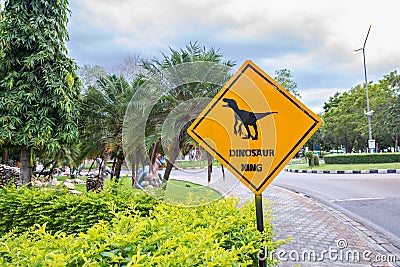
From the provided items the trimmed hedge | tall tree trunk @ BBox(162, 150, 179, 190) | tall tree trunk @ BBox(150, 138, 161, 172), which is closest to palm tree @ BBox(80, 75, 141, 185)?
tall tree trunk @ BBox(150, 138, 161, 172)

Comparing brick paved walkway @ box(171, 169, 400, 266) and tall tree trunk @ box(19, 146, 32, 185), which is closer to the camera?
brick paved walkway @ box(171, 169, 400, 266)

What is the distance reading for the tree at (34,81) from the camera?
5996 mm

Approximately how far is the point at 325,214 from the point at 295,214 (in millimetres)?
604

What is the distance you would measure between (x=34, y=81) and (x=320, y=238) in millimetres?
6071

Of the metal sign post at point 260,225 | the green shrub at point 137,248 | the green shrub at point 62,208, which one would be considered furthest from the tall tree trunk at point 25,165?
the metal sign post at point 260,225

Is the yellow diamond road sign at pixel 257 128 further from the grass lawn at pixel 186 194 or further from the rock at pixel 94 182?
the rock at pixel 94 182

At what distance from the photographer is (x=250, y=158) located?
2182 mm

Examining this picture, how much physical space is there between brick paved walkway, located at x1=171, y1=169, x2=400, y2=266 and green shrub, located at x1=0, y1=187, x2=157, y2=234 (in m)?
0.83

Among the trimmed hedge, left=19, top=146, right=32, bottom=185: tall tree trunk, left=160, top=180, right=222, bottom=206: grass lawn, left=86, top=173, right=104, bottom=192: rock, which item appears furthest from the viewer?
the trimmed hedge

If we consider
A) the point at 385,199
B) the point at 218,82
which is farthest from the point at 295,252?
the point at 385,199

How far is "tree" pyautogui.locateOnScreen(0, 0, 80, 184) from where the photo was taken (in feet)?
19.7

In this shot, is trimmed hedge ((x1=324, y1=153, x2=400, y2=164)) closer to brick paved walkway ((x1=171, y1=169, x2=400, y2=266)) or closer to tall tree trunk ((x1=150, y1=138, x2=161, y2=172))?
brick paved walkway ((x1=171, y1=169, x2=400, y2=266))

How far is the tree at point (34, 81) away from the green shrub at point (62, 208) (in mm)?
2386

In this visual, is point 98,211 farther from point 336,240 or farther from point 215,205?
point 336,240
